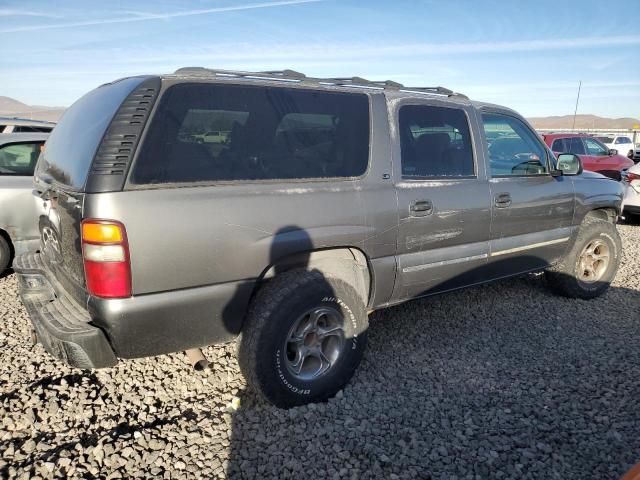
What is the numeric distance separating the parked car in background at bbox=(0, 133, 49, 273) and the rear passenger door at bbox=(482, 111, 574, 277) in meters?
4.42

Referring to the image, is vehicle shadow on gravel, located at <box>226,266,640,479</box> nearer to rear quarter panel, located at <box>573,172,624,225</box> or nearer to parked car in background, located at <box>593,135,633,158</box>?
rear quarter panel, located at <box>573,172,624,225</box>

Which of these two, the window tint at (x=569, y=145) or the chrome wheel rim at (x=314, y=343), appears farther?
the window tint at (x=569, y=145)

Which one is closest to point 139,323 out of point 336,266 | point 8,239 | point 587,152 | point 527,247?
point 336,266

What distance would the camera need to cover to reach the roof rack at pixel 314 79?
2.62m

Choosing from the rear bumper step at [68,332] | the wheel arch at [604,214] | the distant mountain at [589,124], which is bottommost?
the rear bumper step at [68,332]

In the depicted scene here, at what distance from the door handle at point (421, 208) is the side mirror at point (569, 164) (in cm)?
174

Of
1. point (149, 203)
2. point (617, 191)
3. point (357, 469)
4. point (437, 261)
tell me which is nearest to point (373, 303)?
point (437, 261)

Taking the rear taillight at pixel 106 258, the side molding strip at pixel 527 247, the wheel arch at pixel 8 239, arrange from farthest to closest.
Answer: the wheel arch at pixel 8 239, the side molding strip at pixel 527 247, the rear taillight at pixel 106 258

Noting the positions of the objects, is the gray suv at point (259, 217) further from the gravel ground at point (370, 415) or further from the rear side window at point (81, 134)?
the gravel ground at point (370, 415)

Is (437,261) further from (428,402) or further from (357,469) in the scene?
(357,469)

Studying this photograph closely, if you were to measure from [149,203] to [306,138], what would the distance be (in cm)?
102

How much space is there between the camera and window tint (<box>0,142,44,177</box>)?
5191 mm

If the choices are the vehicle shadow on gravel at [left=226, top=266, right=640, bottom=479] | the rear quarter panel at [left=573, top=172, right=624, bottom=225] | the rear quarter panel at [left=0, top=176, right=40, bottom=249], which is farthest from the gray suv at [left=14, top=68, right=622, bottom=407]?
the rear quarter panel at [left=0, top=176, right=40, bottom=249]

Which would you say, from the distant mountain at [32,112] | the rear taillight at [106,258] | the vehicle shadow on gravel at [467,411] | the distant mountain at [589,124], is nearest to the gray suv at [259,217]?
the rear taillight at [106,258]
